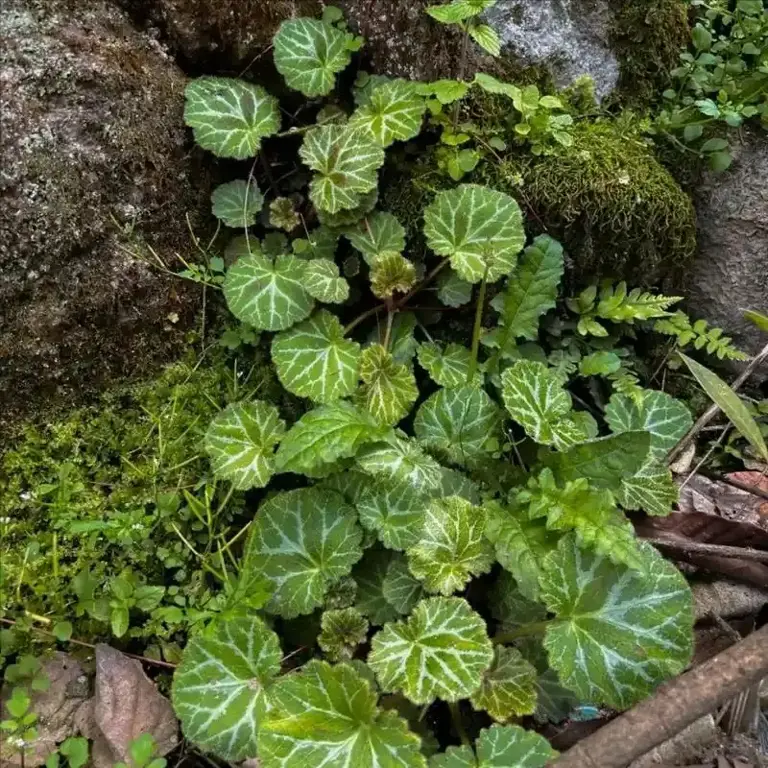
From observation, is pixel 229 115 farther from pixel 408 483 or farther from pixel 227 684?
pixel 227 684

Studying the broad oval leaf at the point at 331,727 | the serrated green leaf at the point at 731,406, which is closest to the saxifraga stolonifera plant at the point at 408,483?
the broad oval leaf at the point at 331,727

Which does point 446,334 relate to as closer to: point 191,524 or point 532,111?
point 532,111

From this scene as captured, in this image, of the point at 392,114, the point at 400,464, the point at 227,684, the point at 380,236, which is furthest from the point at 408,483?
the point at 392,114

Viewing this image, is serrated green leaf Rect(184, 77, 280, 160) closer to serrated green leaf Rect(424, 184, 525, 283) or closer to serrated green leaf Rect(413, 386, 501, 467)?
serrated green leaf Rect(424, 184, 525, 283)

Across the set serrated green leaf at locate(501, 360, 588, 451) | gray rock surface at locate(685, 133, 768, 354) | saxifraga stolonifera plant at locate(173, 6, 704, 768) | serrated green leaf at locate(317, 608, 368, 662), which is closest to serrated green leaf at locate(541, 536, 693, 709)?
saxifraga stolonifera plant at locate(173, 6, 704, 768)

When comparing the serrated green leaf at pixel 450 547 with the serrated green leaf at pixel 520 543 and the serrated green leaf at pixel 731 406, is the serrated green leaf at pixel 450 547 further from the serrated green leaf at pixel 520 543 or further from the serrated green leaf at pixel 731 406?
the serrated green leaf at pixel 731 406

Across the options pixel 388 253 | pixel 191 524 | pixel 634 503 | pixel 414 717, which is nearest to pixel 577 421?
pixel 634 503
